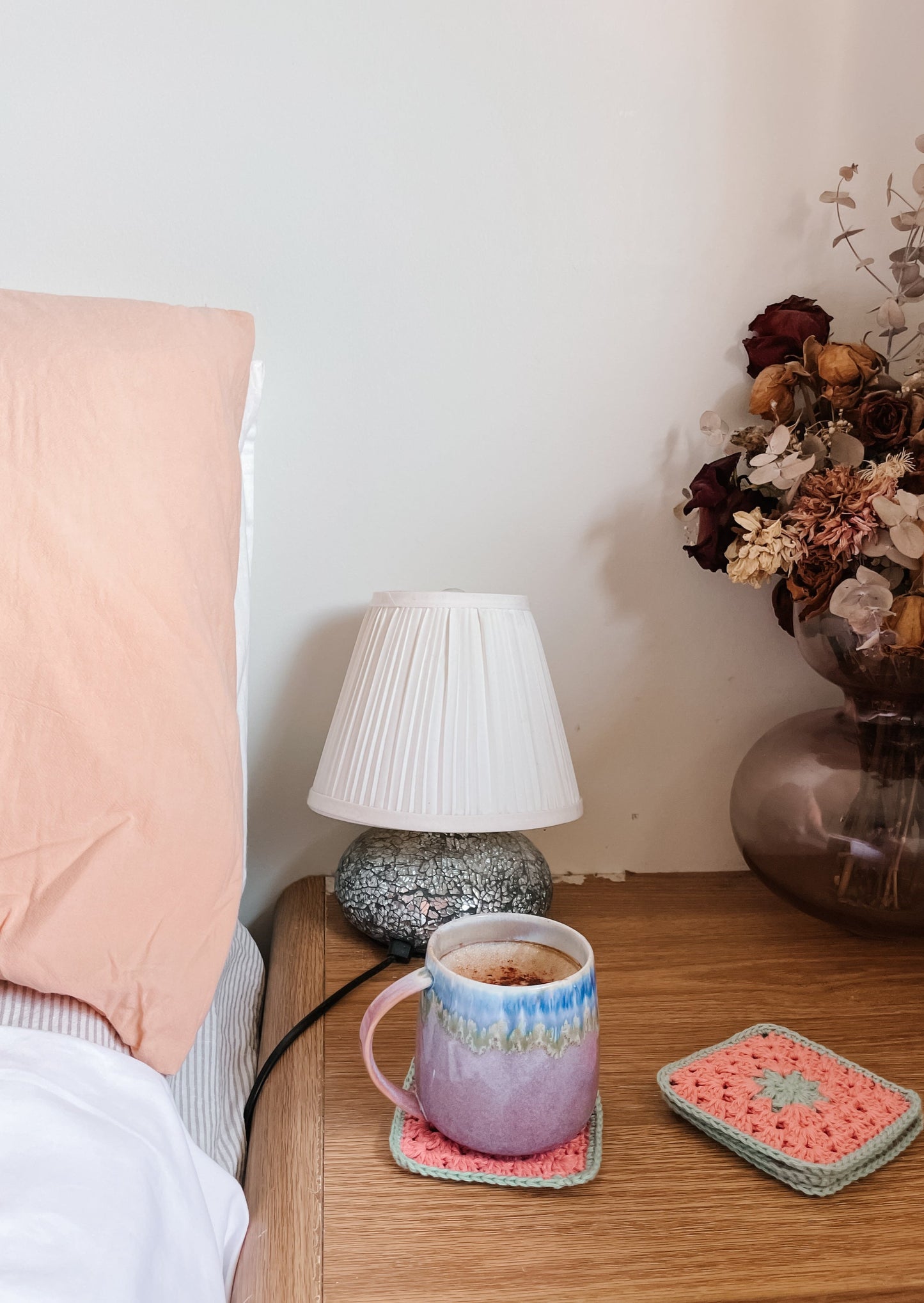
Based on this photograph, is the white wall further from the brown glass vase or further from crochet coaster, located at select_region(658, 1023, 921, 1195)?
crochet coaster, located at select_region(658, 1023, 921, 1195)

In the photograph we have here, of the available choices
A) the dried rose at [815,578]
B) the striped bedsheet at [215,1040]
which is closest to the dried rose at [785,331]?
the dried rose at [815,578]

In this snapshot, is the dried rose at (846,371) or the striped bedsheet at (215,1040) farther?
the dried rose at (846,371)

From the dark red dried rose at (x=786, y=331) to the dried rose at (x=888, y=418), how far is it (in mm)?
136

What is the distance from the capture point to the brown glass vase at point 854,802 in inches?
30.0

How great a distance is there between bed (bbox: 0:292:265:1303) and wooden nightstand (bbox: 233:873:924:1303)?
47 mm

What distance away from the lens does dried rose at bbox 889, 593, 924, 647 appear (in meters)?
0.70

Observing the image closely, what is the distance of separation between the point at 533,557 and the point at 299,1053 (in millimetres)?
534

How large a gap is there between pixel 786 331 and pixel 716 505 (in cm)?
20

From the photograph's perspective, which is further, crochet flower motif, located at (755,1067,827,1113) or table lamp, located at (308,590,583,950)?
table lamp, located at (308,590,583,950)

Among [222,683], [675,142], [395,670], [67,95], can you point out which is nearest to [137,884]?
[222,683]

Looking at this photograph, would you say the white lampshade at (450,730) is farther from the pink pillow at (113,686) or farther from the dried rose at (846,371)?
the dried rose at (846,371)

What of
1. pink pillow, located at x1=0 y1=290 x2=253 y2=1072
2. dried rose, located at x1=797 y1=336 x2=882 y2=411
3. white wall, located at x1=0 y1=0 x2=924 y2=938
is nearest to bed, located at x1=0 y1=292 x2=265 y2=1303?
pink pillow, located at x1=0 y1=290 x2=253 y2=1072

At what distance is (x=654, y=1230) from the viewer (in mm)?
470

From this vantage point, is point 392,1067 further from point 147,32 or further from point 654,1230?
point 147,32
